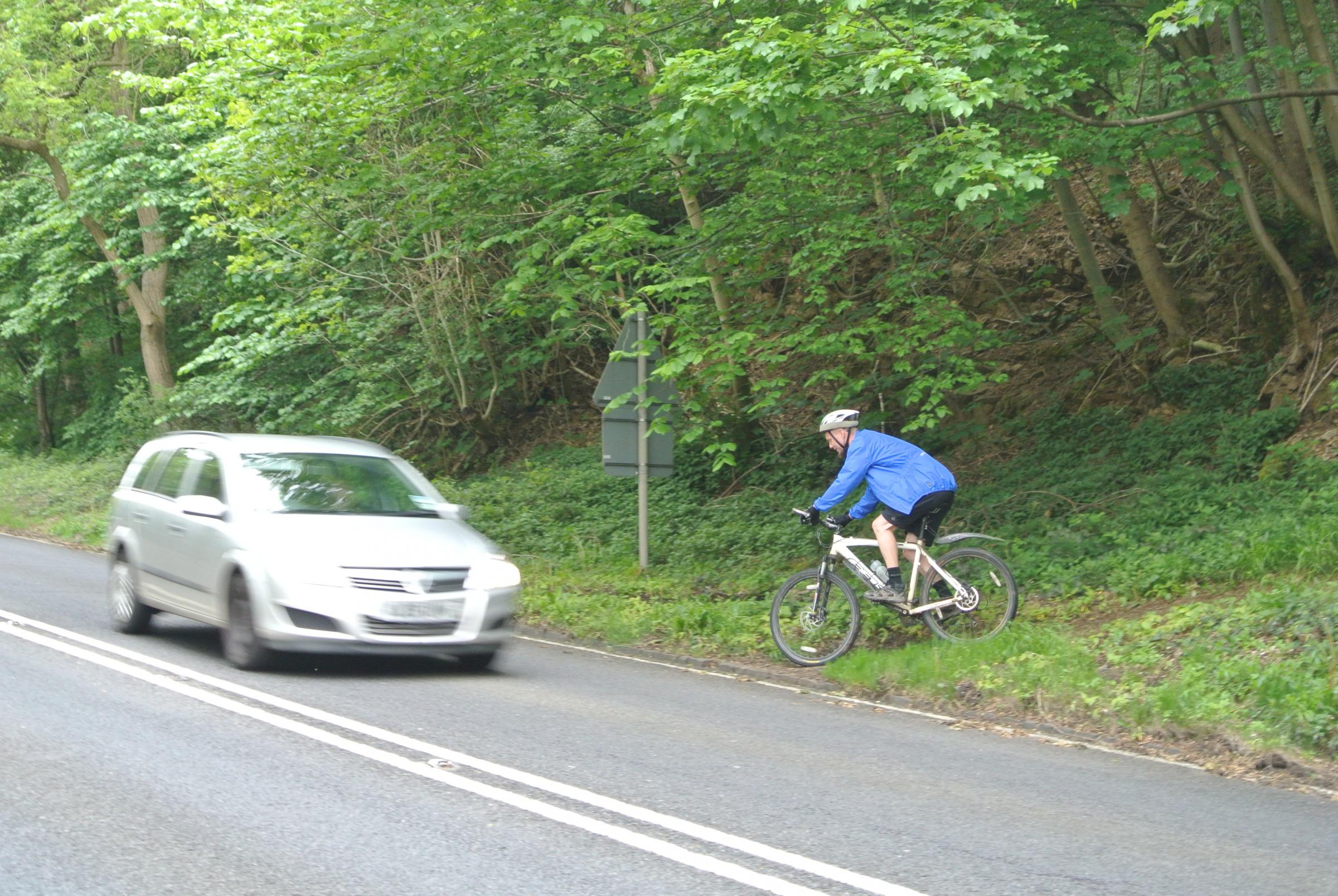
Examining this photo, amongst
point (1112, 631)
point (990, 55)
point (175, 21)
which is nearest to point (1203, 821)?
point (1112, 631)

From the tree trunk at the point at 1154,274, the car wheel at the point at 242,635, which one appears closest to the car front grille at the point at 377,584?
the car wheel at the point at 242,635

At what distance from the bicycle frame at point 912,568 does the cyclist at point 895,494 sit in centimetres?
5

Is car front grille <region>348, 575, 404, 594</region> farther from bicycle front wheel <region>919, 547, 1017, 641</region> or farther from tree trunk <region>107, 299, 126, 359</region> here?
tree trunk <region>107, 299, 126, 359</region>

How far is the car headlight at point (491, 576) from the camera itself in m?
9.19

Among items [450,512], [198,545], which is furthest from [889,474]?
[198,545]

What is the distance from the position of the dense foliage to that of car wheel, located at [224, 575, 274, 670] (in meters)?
4.67

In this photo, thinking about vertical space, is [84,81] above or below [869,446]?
above

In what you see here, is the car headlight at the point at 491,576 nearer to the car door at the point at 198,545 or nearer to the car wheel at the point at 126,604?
the car door at the point at 198,545

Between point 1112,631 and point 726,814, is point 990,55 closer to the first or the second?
point 1112,631

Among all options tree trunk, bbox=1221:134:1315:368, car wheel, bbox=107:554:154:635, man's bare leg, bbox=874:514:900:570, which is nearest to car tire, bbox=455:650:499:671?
car wheel, bbox=107:554:154:635

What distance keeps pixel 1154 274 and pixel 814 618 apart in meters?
7.73

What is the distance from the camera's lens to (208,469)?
10195mm

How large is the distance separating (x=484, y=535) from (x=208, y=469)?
757 centimetres

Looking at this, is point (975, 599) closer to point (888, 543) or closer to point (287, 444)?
point (888, 543)
